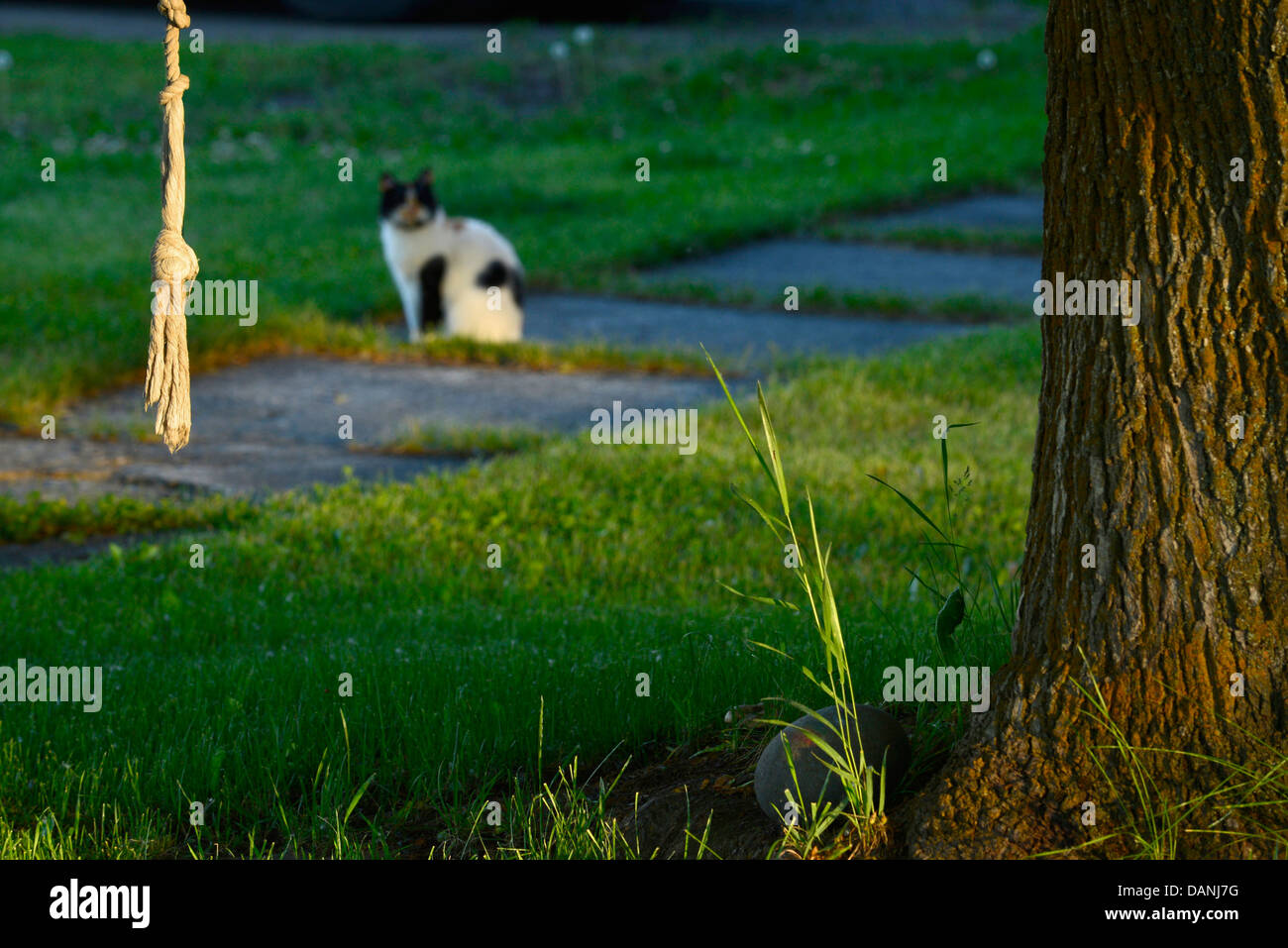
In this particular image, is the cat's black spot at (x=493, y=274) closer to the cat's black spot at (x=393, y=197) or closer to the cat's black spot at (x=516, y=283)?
the cat's black spot at (x=516, y=283)

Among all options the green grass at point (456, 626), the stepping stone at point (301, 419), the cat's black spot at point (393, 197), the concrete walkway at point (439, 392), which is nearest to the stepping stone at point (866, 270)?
the concrete walkway at point (439, 392)

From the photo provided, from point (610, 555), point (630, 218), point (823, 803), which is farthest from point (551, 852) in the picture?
point (630, 218)

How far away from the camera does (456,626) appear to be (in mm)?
4574

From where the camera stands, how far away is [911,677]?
3.43m

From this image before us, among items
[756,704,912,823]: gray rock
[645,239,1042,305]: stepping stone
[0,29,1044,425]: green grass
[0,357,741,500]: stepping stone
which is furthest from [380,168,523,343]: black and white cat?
[756,704,912,823]: gray rock

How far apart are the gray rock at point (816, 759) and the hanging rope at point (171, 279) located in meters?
1.29

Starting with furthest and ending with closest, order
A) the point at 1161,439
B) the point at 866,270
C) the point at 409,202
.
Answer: the point at 866,270, the point at 409,202, the point at 1161,439

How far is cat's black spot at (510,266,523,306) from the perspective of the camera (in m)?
8.75

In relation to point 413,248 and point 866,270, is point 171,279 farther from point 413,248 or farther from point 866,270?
point 866,270

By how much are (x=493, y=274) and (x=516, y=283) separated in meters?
0.14

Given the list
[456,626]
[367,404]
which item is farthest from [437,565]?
[367,404]

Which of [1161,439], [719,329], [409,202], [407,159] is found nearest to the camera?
[1161,439]

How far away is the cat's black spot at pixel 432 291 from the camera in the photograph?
8.77 m
